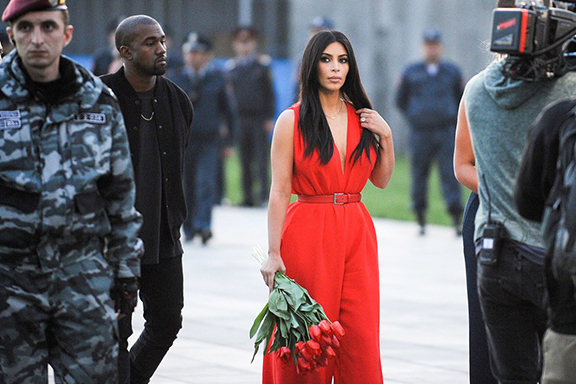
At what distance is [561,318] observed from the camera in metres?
4.03

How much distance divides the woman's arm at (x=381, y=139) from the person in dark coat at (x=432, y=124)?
8.03 m

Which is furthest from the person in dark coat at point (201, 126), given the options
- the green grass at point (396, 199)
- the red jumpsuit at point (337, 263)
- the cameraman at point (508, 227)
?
the cameraman at point (508, 227)

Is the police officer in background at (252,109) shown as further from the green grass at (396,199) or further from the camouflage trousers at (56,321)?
the camouflage trousers at (56,321)

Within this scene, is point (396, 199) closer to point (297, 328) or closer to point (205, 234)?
point (205, 234)

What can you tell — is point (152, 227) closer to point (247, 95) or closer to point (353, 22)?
point (247, 95)

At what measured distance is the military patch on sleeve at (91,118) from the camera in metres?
4.33

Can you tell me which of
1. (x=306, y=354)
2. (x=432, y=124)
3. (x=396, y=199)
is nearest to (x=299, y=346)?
(x=306, y=354)

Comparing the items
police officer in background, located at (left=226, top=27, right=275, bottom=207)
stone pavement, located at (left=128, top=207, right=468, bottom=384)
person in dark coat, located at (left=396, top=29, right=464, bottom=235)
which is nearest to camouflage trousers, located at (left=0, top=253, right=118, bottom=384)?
stone pavement, located at (left=128, top=207, right=468, bottom=384)

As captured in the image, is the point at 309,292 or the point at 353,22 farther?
the point at 353,22

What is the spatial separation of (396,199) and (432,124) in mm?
5165

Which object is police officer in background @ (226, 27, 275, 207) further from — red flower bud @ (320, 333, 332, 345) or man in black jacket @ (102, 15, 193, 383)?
red flower bud @ (320, 333, 332, 345)

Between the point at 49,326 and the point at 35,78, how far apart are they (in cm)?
93

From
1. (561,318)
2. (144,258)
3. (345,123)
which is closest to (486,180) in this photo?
(561,318)

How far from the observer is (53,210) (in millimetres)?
4215
